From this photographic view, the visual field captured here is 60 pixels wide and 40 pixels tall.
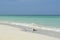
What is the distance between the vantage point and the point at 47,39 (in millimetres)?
6613

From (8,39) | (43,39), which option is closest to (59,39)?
(43,39)

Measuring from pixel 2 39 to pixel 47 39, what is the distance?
2.08m

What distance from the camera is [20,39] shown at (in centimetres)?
656

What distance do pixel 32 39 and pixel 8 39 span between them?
111cm

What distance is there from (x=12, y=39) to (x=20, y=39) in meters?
0.37

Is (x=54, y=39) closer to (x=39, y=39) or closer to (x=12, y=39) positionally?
(x=39, y=39)

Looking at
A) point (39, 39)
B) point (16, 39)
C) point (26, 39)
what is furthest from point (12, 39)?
point (39, 39)

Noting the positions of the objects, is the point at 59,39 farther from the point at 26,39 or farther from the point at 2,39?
the point at 2,39

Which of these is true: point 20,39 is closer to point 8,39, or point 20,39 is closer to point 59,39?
point 8,39

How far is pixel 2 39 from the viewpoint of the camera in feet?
21.1

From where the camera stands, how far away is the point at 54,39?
21.7ft

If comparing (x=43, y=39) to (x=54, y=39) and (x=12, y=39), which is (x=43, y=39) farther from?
(x=12, y=39)

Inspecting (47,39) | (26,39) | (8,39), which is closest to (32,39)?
(26,39)

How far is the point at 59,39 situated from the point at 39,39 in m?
0.96
